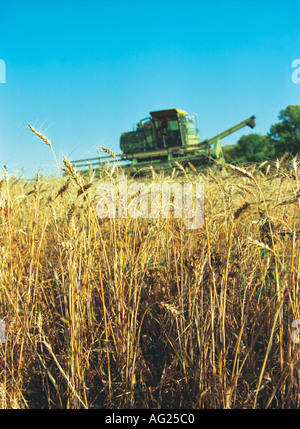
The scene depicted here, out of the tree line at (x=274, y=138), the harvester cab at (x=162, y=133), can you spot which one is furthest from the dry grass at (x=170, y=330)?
the tree line at (x=274, y=138)

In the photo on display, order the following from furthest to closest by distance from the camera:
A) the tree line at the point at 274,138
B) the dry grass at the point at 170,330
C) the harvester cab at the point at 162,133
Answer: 1. the tree line at the point at 274,138
2. the harvester cab at the point at 162,133
3. the dry grass at the point at 170,330

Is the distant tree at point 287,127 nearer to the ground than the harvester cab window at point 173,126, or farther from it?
farther from it

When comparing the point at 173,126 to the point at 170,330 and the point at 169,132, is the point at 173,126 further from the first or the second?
the point at 170,330

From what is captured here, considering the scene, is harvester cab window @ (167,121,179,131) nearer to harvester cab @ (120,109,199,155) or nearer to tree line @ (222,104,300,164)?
harvester cab @ (120,109,199,155)

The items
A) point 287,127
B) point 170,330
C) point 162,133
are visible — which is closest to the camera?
point 170,330

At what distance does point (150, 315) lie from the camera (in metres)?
1.51

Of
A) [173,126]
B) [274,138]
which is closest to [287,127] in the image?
[274,138]

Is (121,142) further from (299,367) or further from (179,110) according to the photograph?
(299,367)

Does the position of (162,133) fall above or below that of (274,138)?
below

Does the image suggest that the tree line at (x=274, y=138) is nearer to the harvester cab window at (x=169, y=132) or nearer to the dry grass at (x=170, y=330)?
the harvester cab window at (x=169, y=132)

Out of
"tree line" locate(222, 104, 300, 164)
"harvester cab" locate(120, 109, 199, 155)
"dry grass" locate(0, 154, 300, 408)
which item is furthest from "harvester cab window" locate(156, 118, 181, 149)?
"tree line" locate(222, 104, 300, 164)

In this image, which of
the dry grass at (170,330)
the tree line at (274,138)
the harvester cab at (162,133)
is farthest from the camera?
the tree line at (274,138)

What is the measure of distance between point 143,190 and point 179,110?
10795 millimetres

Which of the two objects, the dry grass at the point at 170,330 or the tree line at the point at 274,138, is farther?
the tree line at the point at 274,138
